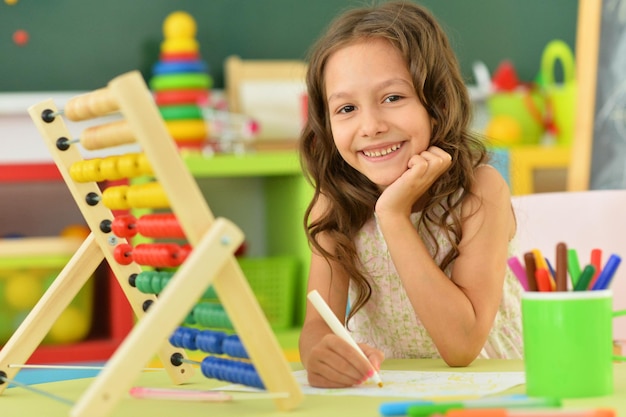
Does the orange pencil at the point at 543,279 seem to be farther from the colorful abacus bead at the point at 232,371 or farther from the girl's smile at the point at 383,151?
the girl's smile at the point at 383,151

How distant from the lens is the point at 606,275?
881 mm

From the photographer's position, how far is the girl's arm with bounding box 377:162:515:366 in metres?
1.24

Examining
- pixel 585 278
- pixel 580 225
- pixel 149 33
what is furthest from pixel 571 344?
pixel 149 33

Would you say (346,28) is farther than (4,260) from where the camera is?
No

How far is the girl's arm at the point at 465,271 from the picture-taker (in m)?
1.24

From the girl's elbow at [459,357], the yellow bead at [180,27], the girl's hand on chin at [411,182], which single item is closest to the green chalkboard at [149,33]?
the yellow bead at [180,27]

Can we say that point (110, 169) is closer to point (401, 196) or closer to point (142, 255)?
point (142, 255)

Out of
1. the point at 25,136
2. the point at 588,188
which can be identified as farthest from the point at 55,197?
the point at 588,188

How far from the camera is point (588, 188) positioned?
10.1 feet

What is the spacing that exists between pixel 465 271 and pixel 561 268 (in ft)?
1.47

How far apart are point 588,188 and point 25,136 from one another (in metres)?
→ 1.80

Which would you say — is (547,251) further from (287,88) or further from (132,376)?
(287,88)

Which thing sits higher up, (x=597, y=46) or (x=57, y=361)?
(x=597, y=46)

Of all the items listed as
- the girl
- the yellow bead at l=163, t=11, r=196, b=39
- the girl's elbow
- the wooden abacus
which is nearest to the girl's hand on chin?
the girl
